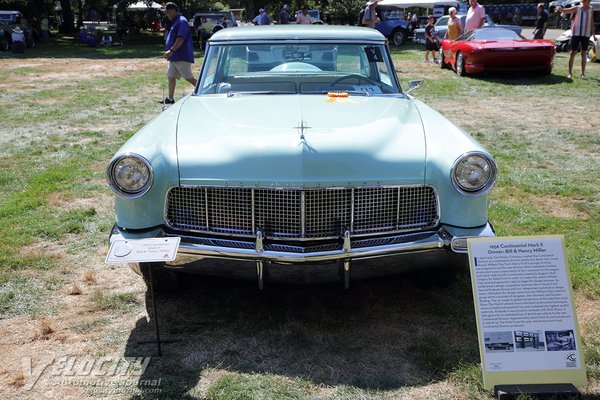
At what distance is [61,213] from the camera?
5.26 meters

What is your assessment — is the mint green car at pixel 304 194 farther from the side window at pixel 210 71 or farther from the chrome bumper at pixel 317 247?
the side window at pixel 210 71

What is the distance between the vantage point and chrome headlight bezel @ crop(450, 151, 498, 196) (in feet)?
10.6

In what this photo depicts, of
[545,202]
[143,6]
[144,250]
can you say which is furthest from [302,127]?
[143,6]

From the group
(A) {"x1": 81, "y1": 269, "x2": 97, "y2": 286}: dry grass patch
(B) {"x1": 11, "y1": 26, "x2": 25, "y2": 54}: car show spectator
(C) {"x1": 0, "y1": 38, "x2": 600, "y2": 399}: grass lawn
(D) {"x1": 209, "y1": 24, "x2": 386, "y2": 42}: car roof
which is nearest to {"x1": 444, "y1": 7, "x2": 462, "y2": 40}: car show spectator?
(C) {"x1": 0, "y1": 38, "x2": 600, "y2": 399}: grass lawn

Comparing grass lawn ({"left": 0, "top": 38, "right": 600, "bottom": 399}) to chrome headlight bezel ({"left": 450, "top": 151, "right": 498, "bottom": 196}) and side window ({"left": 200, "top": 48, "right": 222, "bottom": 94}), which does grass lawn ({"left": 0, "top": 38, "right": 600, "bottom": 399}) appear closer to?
Result: chrome headlight bezel ({"left": 450, "top": 151, "right": 498, "bottom": 196})

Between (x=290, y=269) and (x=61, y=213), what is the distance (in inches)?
116

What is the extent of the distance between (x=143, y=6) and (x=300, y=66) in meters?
29.2

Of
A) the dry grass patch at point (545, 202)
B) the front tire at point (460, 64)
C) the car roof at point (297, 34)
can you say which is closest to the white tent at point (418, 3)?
the front tire at point (460, 64)

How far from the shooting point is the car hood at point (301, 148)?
313cm

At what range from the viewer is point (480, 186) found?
3256 mm

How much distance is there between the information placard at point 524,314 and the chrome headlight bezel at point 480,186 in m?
0.51

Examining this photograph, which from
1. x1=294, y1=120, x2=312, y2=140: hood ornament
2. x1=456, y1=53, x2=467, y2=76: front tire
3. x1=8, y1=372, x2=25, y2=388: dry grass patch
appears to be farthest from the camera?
x1=456, y1=53, x2=467, y2=76: front tire

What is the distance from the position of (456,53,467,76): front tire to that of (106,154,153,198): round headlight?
38.1 feet

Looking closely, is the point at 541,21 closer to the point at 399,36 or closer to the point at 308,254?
the point at 399,36
